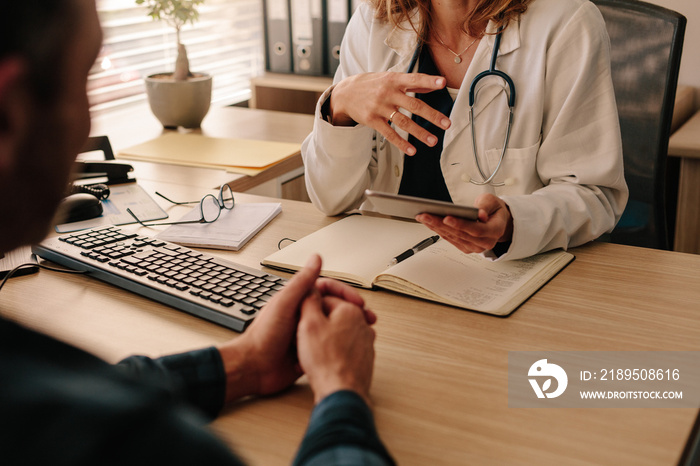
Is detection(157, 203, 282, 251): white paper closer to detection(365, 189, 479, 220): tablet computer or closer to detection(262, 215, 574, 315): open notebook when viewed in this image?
detection(262, 215, 574, 315): open notebook

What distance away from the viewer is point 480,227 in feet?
3.31

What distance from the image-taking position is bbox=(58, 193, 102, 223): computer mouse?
1.28 meters

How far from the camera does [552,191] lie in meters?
1.20

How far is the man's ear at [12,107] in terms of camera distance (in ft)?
1.24

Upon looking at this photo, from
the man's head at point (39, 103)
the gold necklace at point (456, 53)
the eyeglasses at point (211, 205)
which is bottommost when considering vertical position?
the eyeglasses at point (211, 205)

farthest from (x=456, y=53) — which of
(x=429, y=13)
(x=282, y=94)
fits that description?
(x=282, y=94)

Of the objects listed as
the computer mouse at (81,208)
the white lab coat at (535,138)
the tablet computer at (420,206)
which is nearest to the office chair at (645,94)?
the white lab coat at (535,138)

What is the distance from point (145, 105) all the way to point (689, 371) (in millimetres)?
2238

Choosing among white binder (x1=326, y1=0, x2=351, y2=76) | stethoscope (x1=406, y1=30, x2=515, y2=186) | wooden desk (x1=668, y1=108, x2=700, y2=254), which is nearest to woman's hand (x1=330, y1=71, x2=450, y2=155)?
stethoscope (x1=406, y1=30, x2=515, y2=186)

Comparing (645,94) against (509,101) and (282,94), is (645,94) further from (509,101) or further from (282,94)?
(282,94)

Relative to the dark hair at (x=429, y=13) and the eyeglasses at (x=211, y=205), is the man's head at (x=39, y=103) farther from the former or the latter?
the dark hair at (x=429, y=13)

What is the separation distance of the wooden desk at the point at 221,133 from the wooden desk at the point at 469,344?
1.44 feet

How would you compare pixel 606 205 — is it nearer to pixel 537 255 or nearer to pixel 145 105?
pixel 537 255

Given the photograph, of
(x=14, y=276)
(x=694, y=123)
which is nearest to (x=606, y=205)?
(x=14, y=276)
